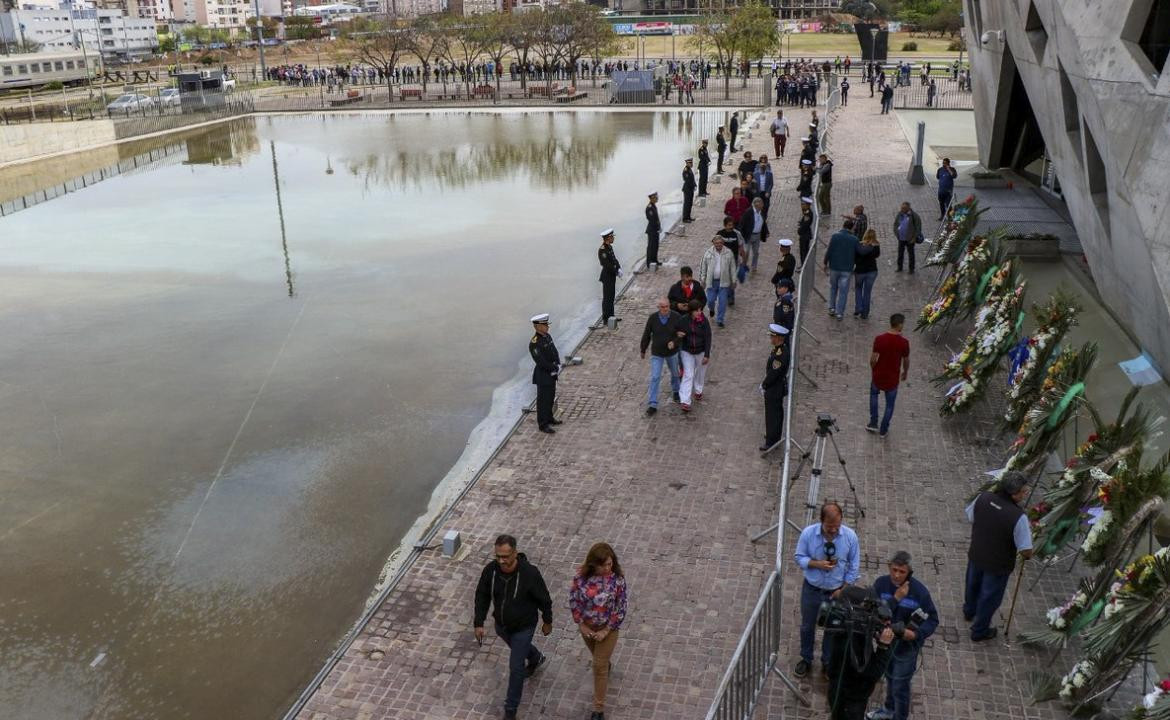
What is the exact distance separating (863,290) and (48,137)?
115 ft

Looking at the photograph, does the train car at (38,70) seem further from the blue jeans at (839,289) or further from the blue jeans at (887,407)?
A: the blue jeans at (887,407)

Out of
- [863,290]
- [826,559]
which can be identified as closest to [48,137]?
[863,290]

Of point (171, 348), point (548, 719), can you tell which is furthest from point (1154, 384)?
point (171, 348)

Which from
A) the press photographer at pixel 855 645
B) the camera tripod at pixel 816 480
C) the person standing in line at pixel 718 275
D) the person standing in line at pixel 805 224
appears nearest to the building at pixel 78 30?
the person standing in line at pixel 805 224

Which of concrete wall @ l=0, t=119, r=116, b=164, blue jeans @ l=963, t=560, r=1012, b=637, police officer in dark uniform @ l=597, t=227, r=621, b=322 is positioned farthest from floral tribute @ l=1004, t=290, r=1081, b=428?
concrete wall @ l=0, t=119, r=116, b=164

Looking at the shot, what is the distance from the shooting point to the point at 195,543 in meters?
9.71

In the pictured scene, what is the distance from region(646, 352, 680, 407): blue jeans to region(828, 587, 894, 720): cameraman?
5812mm

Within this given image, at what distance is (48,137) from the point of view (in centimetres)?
3806

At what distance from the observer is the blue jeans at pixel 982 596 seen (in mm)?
7305

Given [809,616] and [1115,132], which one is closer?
[809,616]

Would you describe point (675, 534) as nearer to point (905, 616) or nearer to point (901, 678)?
point (901, 678)

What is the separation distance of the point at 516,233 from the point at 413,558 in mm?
13601

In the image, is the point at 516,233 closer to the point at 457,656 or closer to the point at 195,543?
the point at 195,543

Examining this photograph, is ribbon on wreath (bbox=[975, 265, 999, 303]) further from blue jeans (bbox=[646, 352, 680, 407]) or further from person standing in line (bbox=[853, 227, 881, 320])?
blue jeans (bbox=[646, 352, 680, 407])
